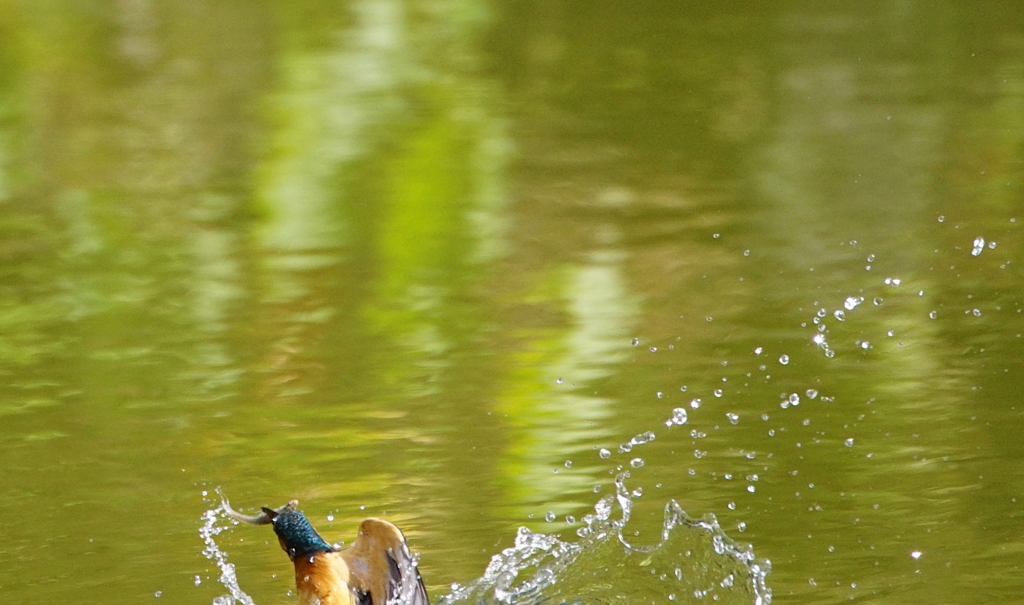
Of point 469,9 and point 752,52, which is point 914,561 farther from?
point 469,9

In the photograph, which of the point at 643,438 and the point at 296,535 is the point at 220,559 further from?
the point at 643,438

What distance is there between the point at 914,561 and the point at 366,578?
0.97 metres

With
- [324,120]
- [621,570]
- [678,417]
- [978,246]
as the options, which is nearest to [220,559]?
[621,570]

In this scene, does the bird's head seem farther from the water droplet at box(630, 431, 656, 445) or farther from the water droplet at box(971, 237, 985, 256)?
the water droplet at box(971, 237, 985, 256)

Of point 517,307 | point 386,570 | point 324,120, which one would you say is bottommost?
point 324,120

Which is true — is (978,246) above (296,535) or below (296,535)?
below

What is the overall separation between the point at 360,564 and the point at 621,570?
2.06ft

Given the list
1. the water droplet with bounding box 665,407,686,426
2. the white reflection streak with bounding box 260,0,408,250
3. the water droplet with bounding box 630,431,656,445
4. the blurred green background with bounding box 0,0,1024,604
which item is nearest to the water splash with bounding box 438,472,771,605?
the blurred green background with bounding box 0,0,1024,604

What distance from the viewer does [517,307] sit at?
473 cm

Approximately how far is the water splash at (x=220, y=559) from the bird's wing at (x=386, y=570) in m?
0.37

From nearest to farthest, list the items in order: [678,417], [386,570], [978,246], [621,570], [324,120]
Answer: [386,570] → [621,570] → [678,417] → [978,246] → [324,120]

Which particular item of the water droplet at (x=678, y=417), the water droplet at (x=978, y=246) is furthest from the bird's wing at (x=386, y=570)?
the water droplet at (x=978, y=246)

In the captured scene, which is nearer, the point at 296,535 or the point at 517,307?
the point at 296,535

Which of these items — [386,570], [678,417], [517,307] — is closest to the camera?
Result: [386,570]
